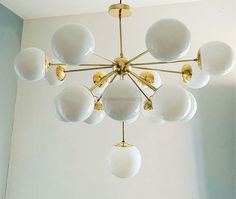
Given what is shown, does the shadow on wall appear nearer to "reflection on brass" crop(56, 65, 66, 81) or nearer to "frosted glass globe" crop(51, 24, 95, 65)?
"reflection on brass" crop(56, 65, 66, 81)

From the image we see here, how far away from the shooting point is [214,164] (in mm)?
1648

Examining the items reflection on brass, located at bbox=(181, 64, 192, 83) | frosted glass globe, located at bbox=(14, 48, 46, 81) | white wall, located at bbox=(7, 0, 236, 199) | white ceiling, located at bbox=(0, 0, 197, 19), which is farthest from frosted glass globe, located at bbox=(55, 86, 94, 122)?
white ceiling, located at bbox=(0, 0, 197, 19)

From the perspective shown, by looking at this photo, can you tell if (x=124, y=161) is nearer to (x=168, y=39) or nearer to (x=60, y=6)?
(x=168, y=39)

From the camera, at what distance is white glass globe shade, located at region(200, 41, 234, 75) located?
29.4 inches

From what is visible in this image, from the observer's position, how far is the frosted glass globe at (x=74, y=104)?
2.20 feet

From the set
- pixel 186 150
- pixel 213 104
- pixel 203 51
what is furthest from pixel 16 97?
pixel 203 51

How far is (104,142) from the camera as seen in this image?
1842 millimetres

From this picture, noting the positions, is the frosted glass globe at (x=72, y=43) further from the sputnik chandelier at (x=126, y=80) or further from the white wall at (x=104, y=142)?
the white wall at (x=104, y=142)

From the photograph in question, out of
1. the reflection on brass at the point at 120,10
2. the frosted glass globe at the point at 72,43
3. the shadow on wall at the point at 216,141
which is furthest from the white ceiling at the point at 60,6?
the frosted glass globe at the point at 72,43

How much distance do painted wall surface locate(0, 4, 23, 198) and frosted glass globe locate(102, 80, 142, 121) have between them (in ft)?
5.15

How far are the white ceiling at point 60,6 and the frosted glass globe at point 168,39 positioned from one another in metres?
1.35

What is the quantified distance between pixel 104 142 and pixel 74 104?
1.21m

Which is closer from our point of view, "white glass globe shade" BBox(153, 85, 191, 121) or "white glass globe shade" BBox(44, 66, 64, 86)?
"white glass globe shade" BBox(153, 85, 191, 121)

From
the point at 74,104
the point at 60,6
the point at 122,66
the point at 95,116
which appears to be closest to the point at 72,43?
the point at 74,104
